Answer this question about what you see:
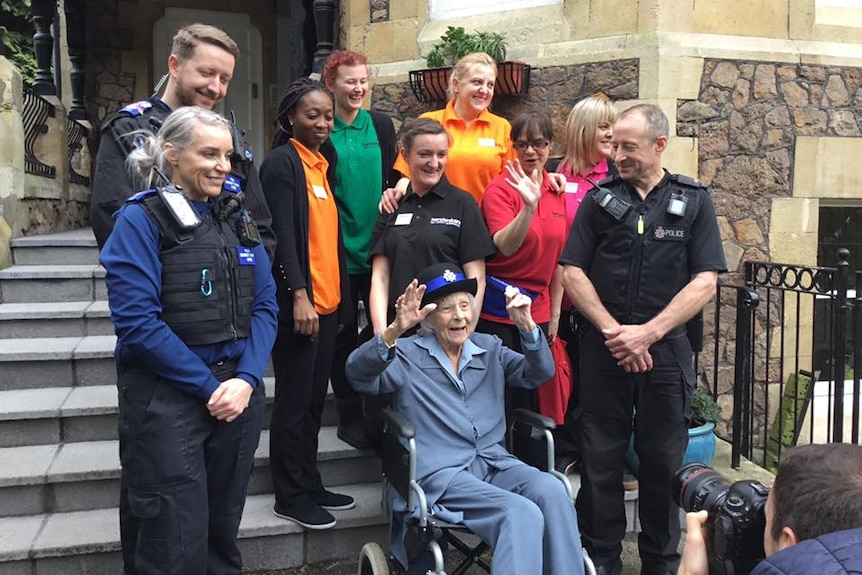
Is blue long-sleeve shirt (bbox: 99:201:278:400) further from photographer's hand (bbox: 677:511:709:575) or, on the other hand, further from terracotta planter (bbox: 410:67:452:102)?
terracotta planter (bbox: 410:67:452:102)

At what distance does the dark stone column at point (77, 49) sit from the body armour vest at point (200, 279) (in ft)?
19.8

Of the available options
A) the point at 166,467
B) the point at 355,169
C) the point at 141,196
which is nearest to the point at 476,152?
the point at 355,169

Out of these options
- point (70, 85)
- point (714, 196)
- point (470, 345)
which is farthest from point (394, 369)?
point (70, 85)

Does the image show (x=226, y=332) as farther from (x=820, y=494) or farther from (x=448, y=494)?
(x=820, y=494)

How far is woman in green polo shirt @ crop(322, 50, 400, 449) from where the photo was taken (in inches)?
133

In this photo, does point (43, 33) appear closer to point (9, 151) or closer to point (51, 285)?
point (9, 151)

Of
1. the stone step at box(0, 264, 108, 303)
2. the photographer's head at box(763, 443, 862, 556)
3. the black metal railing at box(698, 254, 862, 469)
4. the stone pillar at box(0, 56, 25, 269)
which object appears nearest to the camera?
the photographer's head at box(763, 443, 862, 556)

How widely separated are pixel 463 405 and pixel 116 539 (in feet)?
4.97

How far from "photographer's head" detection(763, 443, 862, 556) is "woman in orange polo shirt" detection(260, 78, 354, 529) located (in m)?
2.03

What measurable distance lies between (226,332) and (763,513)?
154cm

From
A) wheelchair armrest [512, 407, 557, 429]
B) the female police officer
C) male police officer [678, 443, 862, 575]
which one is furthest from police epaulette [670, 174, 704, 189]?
male police officer [678, 443, 862, 575]

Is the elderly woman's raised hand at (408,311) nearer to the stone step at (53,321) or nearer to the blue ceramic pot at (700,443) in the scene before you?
the blue ceramic pot at (700,443)

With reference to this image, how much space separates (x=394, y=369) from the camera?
2.73 meters

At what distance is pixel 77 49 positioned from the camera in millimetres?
7602
